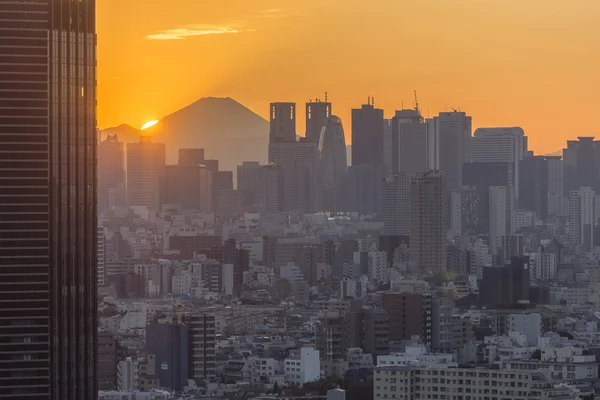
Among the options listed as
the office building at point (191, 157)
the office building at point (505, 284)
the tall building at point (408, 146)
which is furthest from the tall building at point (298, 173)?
the office building at point (505, 284)

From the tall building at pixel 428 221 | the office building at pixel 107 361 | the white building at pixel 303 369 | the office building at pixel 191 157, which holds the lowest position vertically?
the white building at pixel 303 369

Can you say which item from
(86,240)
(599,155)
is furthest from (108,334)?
(599,155)

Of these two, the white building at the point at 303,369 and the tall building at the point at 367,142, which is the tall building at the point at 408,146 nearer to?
the tall building at the point at 367,142

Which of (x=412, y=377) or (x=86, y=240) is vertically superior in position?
(x=86, y=240)

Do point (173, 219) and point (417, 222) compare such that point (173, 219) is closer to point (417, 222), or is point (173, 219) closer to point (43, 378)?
point (417, 222)

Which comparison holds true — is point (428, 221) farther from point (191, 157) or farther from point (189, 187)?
point (191, 157)

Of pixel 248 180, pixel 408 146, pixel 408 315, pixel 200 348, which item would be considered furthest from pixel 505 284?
pixel 248 180
